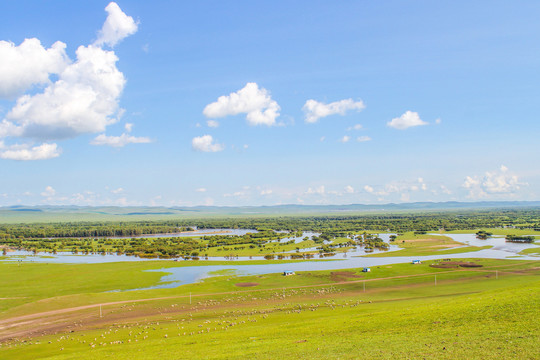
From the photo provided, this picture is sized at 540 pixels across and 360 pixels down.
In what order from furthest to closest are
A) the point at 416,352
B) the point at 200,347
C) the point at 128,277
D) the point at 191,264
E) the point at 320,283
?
the point at 191,264
the point at 128,277
the point at 320,283
the point at 200,347
the point at 416,352

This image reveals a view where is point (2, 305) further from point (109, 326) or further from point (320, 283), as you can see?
point (320, 283)

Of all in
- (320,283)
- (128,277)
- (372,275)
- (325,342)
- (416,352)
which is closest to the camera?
(416,352)

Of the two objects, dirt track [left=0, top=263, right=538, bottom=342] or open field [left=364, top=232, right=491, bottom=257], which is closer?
dirt track [left=0, top=263, right=538, bottom=342]

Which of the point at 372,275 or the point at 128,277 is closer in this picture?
the point at 372,275

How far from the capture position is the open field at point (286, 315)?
2278cm

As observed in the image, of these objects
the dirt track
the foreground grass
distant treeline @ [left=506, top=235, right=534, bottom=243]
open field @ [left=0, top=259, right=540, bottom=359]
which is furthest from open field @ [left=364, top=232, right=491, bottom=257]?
the dirt track

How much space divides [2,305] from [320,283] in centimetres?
5020

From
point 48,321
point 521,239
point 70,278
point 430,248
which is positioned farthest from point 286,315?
point 521,239

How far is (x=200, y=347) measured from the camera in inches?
1124

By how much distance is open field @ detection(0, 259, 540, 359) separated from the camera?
22781mm

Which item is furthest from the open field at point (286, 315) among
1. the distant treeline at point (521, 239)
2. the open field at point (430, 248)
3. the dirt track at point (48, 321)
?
the distant treeline at point (521, 239)

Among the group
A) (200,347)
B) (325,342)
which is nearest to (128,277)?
(200,347)

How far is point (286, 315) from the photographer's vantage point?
141 ft

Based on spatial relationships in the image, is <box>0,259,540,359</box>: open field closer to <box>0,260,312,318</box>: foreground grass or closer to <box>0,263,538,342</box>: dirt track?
<box>0,263,538,342</box>: dirt track
